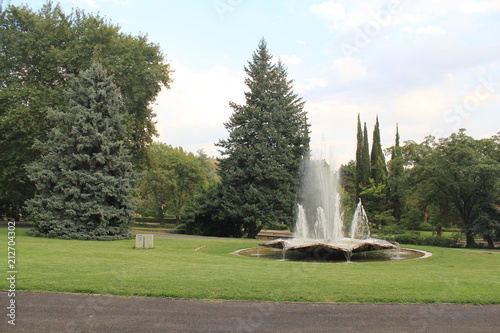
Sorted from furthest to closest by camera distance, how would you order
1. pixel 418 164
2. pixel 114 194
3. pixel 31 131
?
pixel 418 164 → pixel 31 131 → pixel 114 194

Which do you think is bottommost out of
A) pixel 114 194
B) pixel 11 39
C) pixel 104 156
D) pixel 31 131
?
pixel 114 194

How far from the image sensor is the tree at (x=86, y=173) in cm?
2278

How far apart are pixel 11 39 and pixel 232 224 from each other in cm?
2187

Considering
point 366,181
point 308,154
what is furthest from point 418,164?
point 366,181

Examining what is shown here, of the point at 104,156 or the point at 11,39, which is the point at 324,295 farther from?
the point at 11,39

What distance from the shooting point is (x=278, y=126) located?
34469 mm

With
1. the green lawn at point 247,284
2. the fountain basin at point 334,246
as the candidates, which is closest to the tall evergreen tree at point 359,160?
the fountain basin at point 334,246

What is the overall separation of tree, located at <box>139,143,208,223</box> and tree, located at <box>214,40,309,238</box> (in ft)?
61.7

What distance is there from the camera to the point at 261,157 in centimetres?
3409

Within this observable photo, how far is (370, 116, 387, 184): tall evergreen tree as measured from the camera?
4356cm

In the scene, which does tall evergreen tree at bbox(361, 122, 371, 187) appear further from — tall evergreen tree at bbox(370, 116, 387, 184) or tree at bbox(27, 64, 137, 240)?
tree at bbox(27, 64, 137, 240)

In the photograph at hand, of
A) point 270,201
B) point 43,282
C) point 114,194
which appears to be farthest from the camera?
point 270,201

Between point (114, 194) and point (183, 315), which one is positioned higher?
point (114, 194)

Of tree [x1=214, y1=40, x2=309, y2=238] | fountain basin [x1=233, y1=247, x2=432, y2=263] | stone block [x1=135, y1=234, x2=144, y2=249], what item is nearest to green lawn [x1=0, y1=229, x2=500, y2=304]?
fountain basin [x1=233, y1=247, x2=432, y2=263]
